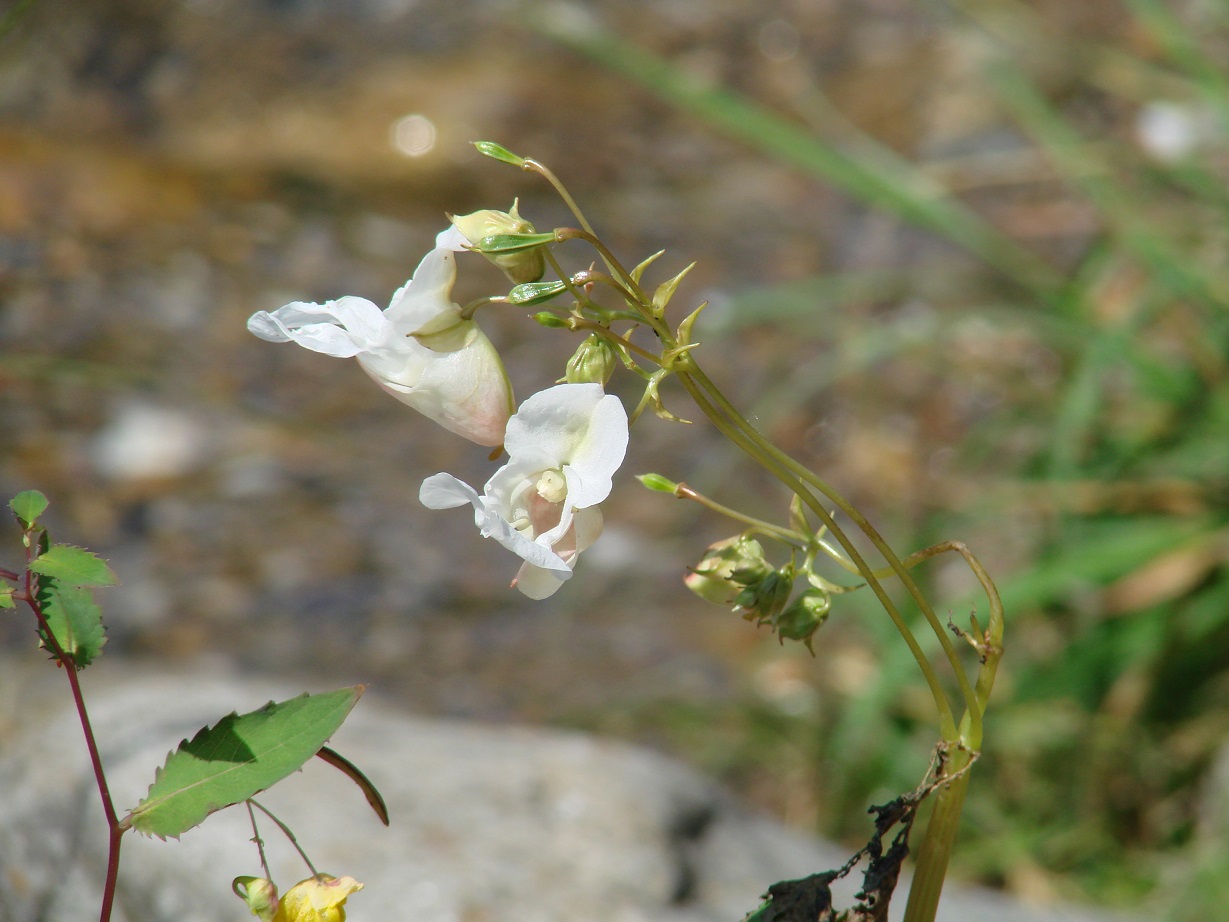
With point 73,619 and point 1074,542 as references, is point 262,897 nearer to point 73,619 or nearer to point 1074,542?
point 73,619

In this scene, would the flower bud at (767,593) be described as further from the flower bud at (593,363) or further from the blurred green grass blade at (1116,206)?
the blurred green grass blade at (1116,206)

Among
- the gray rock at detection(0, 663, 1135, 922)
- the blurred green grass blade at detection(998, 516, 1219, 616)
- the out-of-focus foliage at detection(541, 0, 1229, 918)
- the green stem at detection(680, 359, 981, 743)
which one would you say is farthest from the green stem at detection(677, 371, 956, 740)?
the blurred green grass blade at detection(998, 516, 1219, 616)

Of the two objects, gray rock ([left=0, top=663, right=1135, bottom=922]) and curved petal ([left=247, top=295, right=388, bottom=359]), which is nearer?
A: curved petal ([left=247, top=295, right=388, bottom=359])

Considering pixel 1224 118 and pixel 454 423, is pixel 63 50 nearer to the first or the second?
pixel 1224 118

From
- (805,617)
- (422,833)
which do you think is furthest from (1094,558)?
(805,617)

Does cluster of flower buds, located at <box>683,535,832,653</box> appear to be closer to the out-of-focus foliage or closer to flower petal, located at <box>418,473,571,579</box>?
flower petal, located at <box>418,473,571,579</box>

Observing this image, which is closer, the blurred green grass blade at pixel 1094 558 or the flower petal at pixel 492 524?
the flower petal at pixel 492 524

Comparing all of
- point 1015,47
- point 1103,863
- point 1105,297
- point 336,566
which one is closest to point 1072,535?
point 1103,863

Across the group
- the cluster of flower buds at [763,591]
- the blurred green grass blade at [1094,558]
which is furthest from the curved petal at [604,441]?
the blurred green grass blade at [1094,558]
